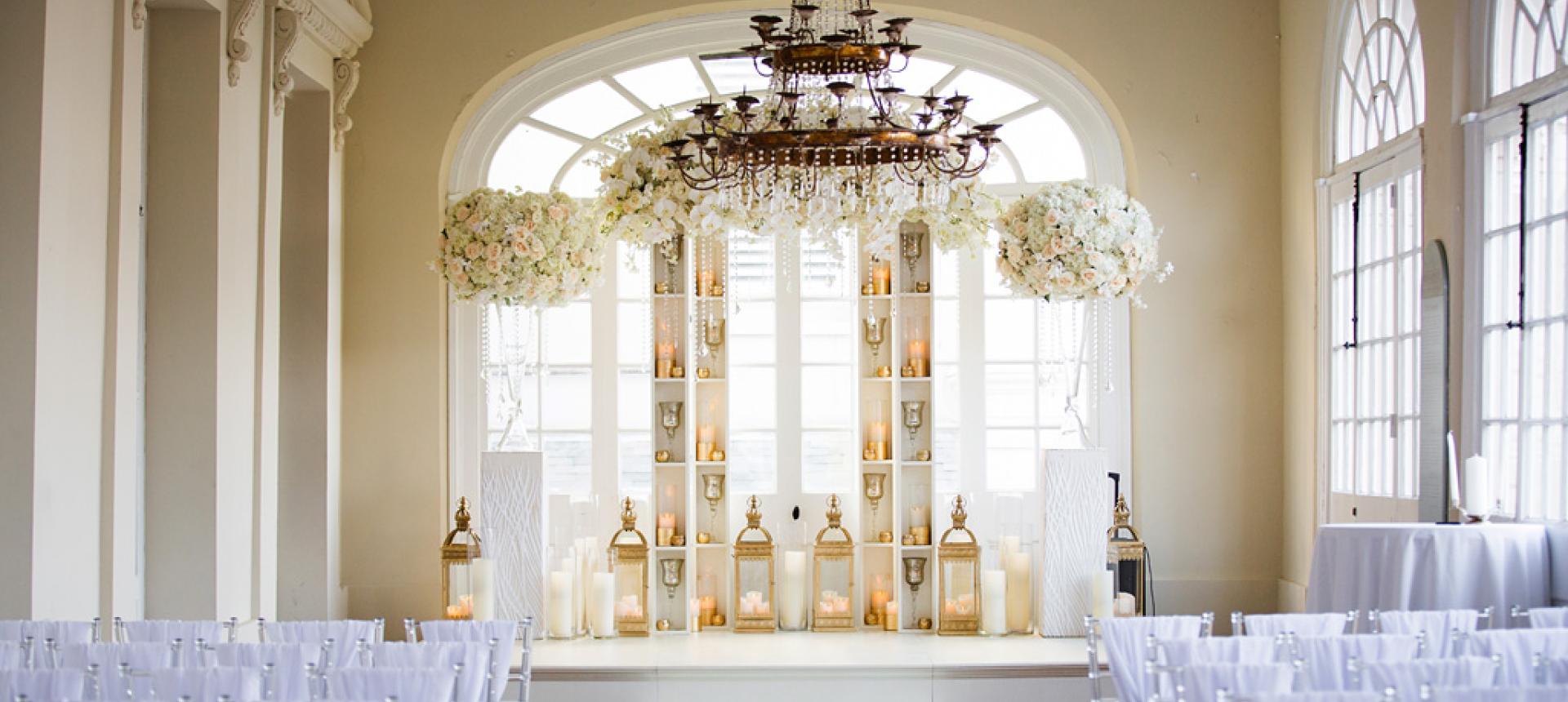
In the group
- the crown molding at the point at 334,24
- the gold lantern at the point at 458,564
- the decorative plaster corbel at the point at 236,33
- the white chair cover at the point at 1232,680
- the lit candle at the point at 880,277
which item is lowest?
the gold lantern at the point at 458,564

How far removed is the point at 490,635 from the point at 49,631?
1.25m

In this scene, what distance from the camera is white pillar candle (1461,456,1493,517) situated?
5578 mm

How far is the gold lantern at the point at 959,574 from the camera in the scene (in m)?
8.18

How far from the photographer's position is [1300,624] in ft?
15.4

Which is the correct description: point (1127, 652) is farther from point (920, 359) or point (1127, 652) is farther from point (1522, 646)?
point (920, 359)

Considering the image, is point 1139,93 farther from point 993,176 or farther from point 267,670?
point 267,670

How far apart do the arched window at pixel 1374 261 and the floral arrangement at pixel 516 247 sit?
3.66m

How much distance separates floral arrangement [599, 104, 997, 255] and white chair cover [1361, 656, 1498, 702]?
3.39m

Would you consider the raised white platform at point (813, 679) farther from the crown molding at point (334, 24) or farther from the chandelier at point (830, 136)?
the crown molding at point (334, 24)

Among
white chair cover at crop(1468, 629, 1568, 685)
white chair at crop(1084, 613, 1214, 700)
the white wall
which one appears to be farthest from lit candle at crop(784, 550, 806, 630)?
white chair cover at crop(1468, 629, 1568, 685)

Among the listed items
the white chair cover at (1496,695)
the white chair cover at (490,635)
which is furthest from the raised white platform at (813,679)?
the white chair cover at (1496,695)

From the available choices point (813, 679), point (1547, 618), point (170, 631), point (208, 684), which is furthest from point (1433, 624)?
point (170, 631)

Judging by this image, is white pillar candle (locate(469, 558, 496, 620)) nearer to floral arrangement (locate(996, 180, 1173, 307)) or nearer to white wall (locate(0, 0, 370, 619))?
white wall (locate(0, 0, 370, 619))

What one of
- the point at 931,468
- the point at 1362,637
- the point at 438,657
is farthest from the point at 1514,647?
the point at 931,468
